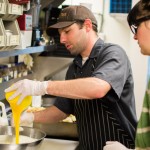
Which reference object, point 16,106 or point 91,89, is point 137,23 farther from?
point 16,106

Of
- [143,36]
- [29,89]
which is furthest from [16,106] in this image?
[143,36]

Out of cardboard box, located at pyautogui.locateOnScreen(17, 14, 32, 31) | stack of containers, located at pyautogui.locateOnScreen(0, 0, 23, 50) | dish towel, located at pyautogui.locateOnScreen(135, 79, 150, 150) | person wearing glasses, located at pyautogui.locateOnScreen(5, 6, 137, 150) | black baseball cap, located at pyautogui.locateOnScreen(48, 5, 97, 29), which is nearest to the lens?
dish towel, located at pyautogui.locateOnScreen(135, 79, 150, 150)

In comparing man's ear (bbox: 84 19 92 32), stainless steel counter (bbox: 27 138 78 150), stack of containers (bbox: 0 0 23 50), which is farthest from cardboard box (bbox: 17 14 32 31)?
stainless steel counter (bbox: 27 138 78 150)

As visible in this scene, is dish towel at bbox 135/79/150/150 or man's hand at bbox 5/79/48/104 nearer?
dish towel at bbox 135/79/150/150

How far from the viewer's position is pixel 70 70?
7.42 feet

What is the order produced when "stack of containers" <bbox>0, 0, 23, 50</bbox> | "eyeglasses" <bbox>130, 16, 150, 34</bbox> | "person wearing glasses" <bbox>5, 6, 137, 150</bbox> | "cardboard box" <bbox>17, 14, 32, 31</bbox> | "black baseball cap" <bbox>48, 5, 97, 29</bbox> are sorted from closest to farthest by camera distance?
"eyeglasses" <bbox>130, 16, 150, 34</bbox> < "person wearing glasses" <bbox>5, 6, 137, 150</bbox> < "stack of containers" <bbox>0, 0, 23, 50</bbox> < "black baseball cap" <bbox>48, 5, 97, 29</bbox> < "cardboard box" <bbox>17, 14, 32, 31</bbox>

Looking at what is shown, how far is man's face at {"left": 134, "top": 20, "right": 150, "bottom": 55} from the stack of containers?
0.81 meters

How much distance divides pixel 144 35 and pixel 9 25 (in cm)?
103

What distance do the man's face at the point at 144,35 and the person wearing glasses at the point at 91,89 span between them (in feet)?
1.28

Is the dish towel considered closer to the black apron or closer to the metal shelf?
the black apron

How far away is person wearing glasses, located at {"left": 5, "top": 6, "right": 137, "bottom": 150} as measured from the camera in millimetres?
1797

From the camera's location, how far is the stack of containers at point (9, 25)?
1916 millimetres

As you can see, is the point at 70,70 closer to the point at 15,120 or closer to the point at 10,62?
the point at 15,120

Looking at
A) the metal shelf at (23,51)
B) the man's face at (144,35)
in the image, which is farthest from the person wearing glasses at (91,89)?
the man's face at (144,35)
